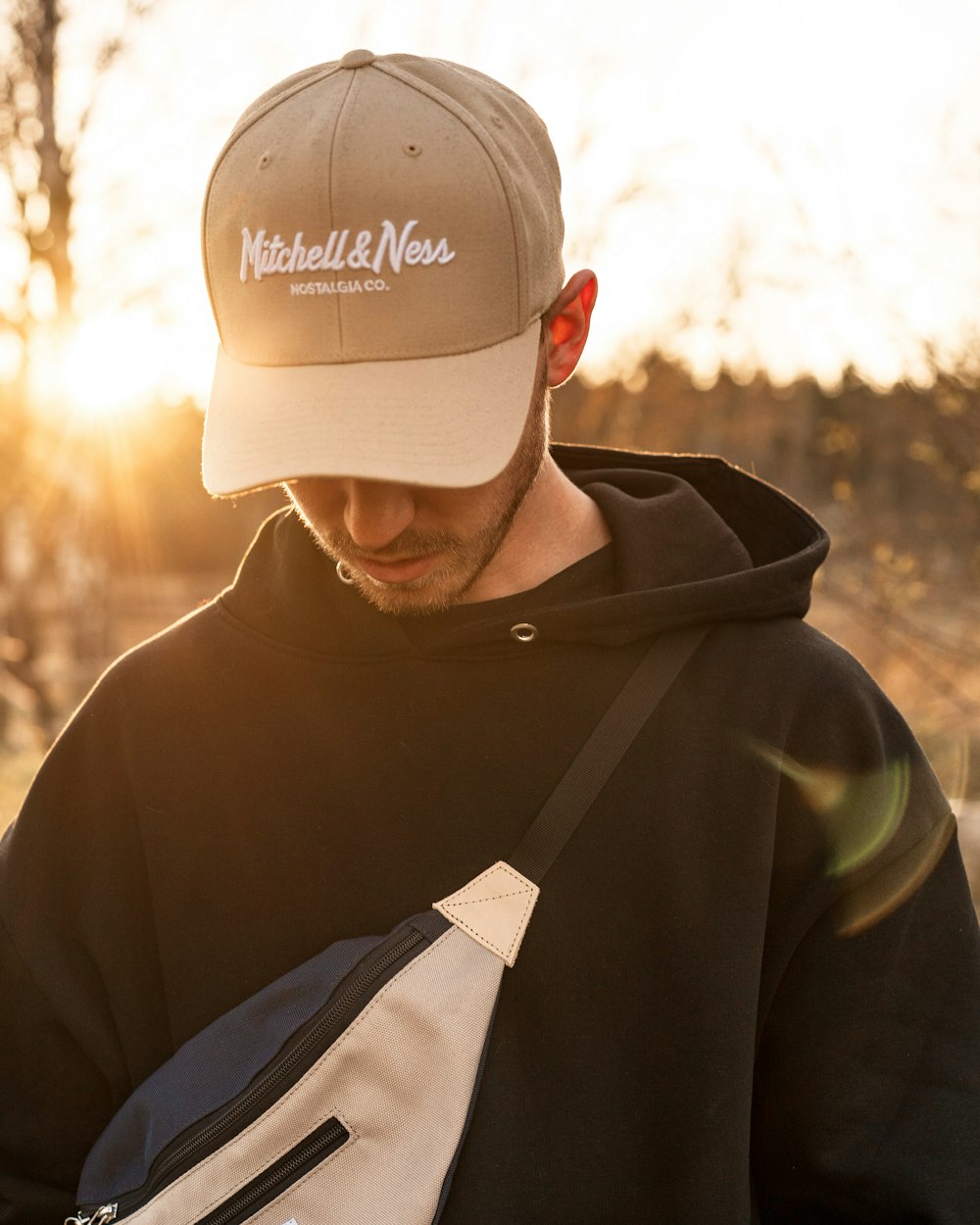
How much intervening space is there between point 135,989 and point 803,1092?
43.1 inches

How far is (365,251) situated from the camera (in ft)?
5.19

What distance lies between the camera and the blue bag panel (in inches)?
60.7

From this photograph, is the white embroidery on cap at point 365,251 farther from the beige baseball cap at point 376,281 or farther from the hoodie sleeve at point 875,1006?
the hoodie sleeve at point 875,1006

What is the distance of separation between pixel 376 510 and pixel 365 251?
36 centimetres

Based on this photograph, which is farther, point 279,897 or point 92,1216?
point 279,897

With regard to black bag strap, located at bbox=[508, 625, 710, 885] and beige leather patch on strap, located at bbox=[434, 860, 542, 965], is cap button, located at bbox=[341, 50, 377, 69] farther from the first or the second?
beige leather patch on strap, located at bbox=[434, 860, 542, 965]

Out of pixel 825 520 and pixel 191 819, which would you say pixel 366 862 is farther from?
pixel 825 520

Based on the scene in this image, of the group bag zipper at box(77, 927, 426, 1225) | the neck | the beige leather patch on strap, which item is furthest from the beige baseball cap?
bag zipper at box(77, 927, 426, 1225)

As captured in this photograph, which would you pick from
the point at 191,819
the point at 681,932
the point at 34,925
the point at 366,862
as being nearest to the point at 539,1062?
the point at 681,932

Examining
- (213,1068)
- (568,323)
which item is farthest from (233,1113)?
(568,323)

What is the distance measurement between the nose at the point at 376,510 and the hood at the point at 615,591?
269mm

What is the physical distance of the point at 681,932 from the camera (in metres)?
1.74

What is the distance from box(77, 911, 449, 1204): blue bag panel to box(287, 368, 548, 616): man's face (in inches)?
19.9

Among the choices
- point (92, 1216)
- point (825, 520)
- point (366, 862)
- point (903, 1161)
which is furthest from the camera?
point (825, 520)
